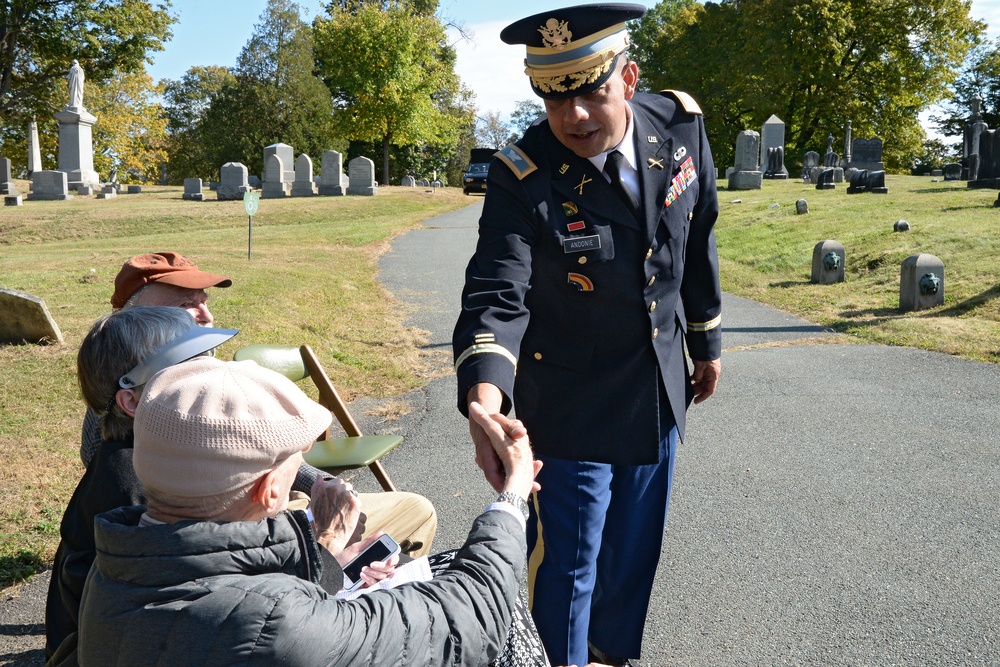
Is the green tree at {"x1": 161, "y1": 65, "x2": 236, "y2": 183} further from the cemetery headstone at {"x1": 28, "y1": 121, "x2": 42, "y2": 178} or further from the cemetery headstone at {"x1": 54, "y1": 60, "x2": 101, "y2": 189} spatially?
the cemetery headstone at {"x1": 54, "y1": 60, "x2": 101, "y2": 189}

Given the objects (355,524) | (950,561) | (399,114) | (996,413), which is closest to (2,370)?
(355,524)

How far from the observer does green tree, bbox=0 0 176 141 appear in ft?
107

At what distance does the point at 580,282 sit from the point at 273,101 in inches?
1965

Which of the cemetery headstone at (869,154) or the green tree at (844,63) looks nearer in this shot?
Result: the cemetery headstone at (869,154)

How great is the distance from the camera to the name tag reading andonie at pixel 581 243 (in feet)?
8.23

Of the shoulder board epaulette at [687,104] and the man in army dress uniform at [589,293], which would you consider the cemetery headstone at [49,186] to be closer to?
the shoulder board epaulette at [687,104]

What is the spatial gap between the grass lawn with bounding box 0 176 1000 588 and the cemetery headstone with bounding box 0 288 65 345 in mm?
170

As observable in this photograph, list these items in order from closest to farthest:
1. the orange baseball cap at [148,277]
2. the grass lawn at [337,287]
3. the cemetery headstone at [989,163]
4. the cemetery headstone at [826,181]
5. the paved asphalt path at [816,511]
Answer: the paved asphalt path at [816,511] → the orange baseball cap at [148,277] → the grass lawn at [337,287] → the cemetery headstone at [989,163] → the cemetery headstone at [826,181]

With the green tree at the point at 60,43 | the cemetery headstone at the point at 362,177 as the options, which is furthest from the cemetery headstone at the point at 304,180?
the green tree at the point at 60,43

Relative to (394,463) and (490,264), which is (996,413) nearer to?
(394,463)

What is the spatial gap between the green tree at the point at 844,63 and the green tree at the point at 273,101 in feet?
72.3

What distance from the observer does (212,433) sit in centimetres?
154

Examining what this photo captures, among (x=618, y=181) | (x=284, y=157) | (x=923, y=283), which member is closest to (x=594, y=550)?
(x=618, y=181)

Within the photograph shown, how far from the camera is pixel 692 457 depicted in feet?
17.6
